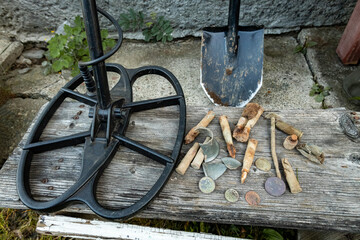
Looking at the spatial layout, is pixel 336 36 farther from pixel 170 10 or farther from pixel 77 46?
pixel 77 46

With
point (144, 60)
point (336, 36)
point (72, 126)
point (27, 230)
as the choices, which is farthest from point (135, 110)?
point (336, 36)

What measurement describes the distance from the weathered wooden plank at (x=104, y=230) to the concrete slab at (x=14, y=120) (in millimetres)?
922

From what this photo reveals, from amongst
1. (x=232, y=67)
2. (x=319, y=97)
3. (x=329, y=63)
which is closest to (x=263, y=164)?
(x=232, y=67)

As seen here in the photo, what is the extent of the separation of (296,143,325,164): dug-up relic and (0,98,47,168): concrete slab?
189 cm

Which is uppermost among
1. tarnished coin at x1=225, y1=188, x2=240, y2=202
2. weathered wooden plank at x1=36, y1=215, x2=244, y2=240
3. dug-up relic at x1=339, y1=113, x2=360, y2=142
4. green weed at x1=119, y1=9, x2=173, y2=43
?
green weed at x1=119, y1=9, x2=173, y2=43

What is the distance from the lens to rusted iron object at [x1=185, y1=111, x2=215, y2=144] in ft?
4.38

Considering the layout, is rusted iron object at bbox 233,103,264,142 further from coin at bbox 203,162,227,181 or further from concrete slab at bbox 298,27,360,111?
concrete slab at bbox 298,27,360,111

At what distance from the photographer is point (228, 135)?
4.35ft

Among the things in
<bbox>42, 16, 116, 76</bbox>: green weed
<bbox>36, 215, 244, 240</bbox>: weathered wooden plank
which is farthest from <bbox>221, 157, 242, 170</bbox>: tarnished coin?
<bbox>42, 16, 116, 76</bbox>: green weed

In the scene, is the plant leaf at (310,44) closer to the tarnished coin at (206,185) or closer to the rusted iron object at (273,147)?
the rusted iron object at (273,147)

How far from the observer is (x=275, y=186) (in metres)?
1.17

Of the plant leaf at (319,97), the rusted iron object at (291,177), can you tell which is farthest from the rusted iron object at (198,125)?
the plant leaf at (319,97)

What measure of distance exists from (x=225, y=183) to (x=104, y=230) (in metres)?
0.61

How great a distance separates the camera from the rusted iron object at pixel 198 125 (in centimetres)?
133
